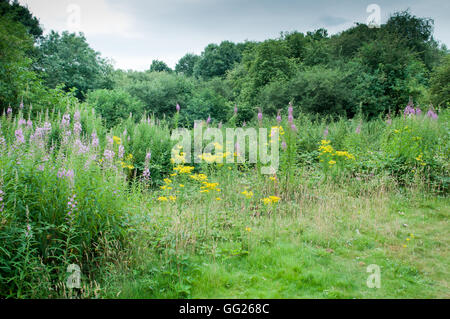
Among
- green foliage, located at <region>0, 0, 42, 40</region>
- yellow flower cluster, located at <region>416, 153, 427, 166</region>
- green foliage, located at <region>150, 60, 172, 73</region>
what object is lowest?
yellow flower cluster, located at <region>416, 153, 427, 166</region>

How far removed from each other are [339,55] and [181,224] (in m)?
22.3

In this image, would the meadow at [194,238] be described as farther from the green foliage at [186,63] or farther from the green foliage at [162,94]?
the green foliage at [186,63]

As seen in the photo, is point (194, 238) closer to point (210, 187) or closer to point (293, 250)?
point (210, 187)

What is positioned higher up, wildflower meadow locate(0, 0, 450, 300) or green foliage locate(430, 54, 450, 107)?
green foliage locate(430, 54, 450, 107)

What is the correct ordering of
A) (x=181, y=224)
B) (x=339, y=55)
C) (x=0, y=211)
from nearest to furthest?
(x=0, y=211), (x=181, y=224), (x=339, y=55)

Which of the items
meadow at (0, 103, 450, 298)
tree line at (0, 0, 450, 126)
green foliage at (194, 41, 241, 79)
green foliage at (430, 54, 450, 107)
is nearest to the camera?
meadow at (0, 103, 450, 298)

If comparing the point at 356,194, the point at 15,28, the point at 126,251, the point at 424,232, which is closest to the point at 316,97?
the point at 356,194

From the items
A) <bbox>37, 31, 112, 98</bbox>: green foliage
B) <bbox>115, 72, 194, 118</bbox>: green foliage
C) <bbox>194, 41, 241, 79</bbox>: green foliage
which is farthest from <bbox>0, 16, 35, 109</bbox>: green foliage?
<bbox>194, 41, 241, 79</bbox>: green foliage

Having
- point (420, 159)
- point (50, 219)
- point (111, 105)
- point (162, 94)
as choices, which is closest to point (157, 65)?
point (162, 94)

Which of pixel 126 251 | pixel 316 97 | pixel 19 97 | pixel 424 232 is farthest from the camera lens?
pixel 316 97

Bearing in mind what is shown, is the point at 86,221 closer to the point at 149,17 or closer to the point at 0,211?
the point at 0,211

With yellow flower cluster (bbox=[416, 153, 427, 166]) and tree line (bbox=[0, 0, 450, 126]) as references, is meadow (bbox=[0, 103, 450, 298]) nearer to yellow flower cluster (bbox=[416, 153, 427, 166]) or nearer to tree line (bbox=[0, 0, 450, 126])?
yellow flower cluster (bbox=[416, 153, 427, 166])

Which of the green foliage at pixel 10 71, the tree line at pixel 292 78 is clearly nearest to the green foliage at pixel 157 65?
the tree line at pixel 292 78
